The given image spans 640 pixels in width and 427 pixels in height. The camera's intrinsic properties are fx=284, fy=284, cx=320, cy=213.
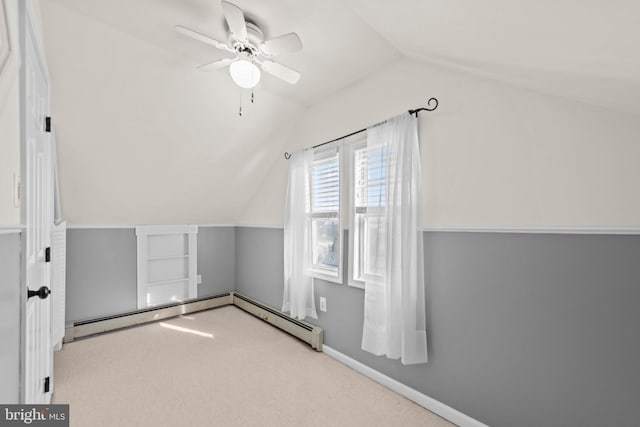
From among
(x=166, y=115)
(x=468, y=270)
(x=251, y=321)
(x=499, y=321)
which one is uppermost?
(x=166, y=115)

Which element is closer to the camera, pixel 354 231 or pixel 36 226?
pixel 36 226

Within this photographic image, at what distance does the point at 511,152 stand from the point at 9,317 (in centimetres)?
240

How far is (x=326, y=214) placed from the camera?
278 cm

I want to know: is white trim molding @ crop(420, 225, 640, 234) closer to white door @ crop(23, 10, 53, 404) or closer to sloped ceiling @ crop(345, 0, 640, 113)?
sloped ceiling @ crop(345, 0, 640, 113)

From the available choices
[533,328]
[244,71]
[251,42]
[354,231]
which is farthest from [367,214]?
[251,42]

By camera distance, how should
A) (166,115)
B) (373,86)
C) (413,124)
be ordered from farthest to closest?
(166,115) < (373,86) < (413,124)

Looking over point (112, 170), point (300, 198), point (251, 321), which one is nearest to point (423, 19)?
point (300, 198)

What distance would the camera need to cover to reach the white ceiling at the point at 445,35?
912 millimetres

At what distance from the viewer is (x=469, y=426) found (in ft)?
5.80

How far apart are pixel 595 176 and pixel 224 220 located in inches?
159

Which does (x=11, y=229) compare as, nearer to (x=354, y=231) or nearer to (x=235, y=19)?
(x=235, y=19)

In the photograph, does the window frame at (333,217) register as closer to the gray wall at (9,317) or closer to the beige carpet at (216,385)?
the beige carpet at (216,385)

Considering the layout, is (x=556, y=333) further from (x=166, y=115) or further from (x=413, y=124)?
(x=166, y=115)

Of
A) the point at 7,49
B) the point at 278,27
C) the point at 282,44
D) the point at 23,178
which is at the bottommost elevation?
the point at 23,178
